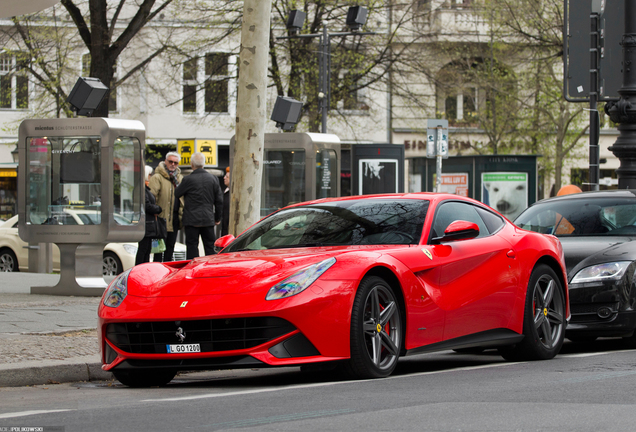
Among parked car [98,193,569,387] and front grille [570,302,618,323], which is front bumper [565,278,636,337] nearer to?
front grille [570,302,618,323]

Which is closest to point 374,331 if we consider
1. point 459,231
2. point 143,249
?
point 459,231

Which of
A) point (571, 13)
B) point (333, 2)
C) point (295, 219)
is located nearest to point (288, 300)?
point (295, 219)

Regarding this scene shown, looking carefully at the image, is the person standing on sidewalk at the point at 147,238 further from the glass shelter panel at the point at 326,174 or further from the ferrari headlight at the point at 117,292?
the ferrari headlight at the point at 117,292

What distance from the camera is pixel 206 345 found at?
20.7 ft

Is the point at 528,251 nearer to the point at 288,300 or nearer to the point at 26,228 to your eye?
the point at 288,300

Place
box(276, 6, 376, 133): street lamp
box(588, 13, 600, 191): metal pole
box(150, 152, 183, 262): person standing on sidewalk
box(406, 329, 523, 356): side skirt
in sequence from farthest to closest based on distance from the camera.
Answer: box(276, 6, 376, 133): street lamp → box(150, 152, 183, 262): person standing on sidewalk → box(588, 13, 600, 191): metal pole → box(406, 329, 523, 356): side skirt

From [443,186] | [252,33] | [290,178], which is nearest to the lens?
[252,33]

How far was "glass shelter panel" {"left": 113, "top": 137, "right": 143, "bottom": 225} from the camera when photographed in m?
14.3

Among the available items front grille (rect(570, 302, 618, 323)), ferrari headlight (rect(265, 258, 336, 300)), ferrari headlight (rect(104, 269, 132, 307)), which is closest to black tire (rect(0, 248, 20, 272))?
front grille (rect(570, 302, 618, 323))

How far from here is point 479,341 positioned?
7.49m

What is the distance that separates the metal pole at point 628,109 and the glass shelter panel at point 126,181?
6961 millimetres

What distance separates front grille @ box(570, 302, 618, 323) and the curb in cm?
420

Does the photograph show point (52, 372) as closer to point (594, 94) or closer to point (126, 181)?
point (126, 181)

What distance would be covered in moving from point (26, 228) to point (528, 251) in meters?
8.42
